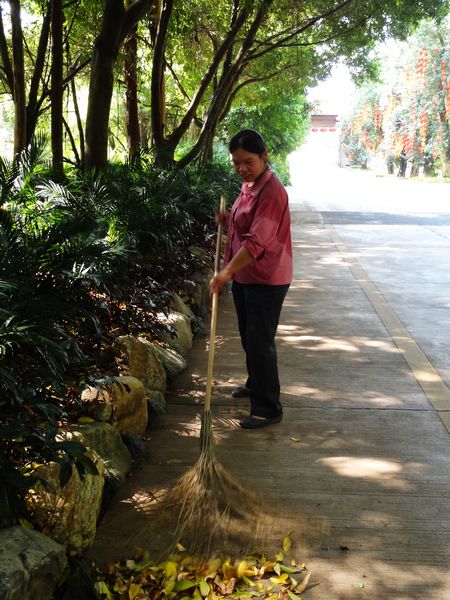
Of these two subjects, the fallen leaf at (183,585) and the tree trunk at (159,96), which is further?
the tree trunk at (159,96)

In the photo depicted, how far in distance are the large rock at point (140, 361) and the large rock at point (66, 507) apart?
4.48ft

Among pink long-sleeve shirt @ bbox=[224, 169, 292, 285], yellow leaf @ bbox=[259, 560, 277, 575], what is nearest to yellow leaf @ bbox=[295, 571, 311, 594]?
yellow leaf @ bbox=[259, 560, 277, 575]

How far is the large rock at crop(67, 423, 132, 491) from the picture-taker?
345cm

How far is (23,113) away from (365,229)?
9.06 metres

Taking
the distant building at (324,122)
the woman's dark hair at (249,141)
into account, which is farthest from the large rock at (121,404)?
the distant building at (324,122)

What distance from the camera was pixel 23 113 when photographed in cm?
919

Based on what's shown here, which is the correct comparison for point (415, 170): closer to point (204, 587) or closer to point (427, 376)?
point (427, 376)

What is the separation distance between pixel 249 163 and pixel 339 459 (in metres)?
1.87

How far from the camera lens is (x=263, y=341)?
4.43 metres

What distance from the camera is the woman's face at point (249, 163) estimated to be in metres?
4.06

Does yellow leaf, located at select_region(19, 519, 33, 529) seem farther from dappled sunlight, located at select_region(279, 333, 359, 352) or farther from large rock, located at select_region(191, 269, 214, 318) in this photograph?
large rock, located at select_region(191, 269, 214, 318)

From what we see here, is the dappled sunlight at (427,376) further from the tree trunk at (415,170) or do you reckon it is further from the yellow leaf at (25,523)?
the tree trunk at (415,170)

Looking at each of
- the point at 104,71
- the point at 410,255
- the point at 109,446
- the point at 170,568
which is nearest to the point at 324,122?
the point at 410,255

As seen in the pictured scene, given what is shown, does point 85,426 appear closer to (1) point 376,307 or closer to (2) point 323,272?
(1) point 376,307
